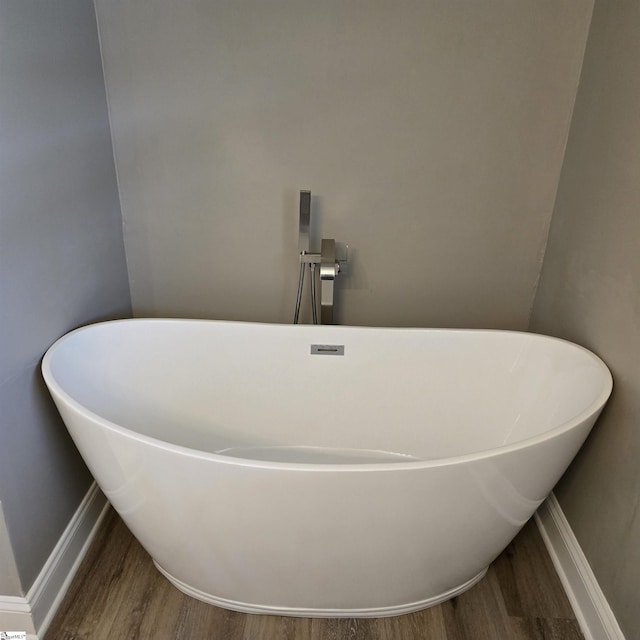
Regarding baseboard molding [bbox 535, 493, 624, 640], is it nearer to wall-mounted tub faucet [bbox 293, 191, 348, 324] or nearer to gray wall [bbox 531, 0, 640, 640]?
gray wall [bbox 531, 0, 640, 640]

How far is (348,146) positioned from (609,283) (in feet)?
3.12

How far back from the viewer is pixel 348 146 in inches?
78.2

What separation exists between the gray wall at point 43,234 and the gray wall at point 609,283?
60.4 inches

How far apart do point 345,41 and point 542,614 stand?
1842 millimetres

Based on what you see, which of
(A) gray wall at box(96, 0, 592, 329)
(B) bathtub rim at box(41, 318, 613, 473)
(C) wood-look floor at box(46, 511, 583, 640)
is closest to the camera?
(B) bathtub rim at box(41, 318, 613, 473)

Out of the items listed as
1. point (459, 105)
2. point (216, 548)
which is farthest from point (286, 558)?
point (459, 105)

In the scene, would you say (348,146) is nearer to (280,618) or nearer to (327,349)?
(327,349)

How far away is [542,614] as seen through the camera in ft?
5.33

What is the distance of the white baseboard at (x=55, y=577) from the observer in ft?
4.95

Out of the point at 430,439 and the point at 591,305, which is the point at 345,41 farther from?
the point at 430,439

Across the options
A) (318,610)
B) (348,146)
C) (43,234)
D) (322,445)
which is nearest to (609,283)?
(348,146)

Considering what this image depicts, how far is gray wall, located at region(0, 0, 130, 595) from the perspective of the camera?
4.64 feet

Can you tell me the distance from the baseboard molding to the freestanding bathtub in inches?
10.9

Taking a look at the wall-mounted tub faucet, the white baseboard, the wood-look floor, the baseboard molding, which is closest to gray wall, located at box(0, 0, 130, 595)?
the white baseboard
